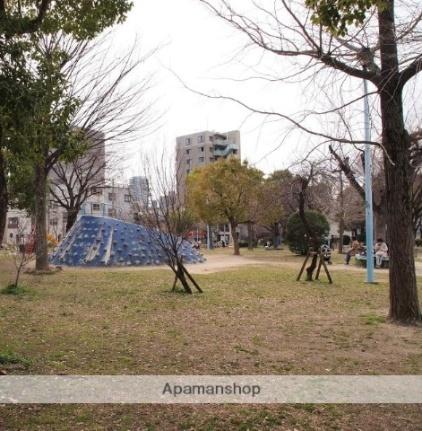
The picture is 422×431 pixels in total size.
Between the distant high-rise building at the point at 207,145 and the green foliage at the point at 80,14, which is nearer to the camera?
the green foliage at the point at 80,14

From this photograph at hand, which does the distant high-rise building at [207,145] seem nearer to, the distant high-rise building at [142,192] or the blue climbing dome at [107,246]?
the blue climbing dome at [107,246]

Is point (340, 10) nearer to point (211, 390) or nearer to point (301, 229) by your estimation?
point (211, 390)

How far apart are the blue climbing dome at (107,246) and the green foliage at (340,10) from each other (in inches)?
607

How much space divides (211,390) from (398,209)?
179 inches

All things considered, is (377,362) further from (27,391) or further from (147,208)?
(147,208)

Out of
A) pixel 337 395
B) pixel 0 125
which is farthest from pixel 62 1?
pixel 337 395

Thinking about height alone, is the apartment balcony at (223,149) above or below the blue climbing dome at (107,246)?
above

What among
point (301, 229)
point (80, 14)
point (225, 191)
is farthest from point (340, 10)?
point (225, 191)

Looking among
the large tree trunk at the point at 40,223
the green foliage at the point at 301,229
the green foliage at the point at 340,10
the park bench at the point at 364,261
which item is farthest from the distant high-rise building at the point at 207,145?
the green foliage at the point at 340,10

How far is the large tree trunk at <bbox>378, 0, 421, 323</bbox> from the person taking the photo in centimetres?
720

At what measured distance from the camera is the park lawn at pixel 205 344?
11.4ft

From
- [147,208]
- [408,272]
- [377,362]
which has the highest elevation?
[147,208]

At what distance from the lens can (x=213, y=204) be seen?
94.7 ft

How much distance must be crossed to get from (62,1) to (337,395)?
5.14 metres
